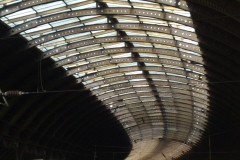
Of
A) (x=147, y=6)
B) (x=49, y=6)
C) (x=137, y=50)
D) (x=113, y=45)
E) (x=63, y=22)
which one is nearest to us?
(x=147, y=6)

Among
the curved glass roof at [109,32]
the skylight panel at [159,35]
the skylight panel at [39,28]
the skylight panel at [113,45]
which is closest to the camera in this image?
the curved glass roof at [109,32]

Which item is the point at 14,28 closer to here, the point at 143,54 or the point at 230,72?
the point at 143,54

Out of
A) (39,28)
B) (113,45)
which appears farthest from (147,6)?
(113,45)

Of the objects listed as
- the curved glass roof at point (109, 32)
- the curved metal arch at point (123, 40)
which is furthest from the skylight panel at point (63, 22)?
the curved metal arch at point (123, 40)

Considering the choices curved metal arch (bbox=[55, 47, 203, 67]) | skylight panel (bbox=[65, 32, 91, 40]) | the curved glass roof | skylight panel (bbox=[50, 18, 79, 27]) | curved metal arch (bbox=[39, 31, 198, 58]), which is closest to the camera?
the curved glass roof

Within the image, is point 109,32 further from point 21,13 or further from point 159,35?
point 21,13

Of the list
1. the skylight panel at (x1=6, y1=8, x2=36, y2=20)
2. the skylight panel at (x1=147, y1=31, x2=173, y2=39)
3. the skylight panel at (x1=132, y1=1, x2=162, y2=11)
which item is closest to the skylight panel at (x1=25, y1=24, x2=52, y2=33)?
the skylight panel at (x1=6, y1=8, x2=36, y2=20)

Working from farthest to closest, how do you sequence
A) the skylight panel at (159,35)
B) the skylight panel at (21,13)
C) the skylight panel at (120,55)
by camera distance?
the skylight panel at (120,55) → the skylight panel at (159,35) → the skylight panel at (21,13)

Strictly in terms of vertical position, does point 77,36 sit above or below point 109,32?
below

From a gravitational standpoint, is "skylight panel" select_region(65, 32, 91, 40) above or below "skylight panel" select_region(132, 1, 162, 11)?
above

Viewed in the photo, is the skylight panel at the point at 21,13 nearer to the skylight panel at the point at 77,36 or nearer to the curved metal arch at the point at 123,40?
the curved metal arch at the point at 123,40

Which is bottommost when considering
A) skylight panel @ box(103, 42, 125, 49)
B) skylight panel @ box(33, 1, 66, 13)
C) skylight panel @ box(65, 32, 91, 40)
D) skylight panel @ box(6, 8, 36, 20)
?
skylight panel @ box(6, 8, 36, 20)

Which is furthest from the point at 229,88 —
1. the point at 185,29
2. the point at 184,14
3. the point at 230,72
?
the point at 184,14

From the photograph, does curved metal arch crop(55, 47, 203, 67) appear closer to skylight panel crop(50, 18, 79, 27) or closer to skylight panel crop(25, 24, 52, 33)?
skylight panel crop(25, 24, 52, 33)
